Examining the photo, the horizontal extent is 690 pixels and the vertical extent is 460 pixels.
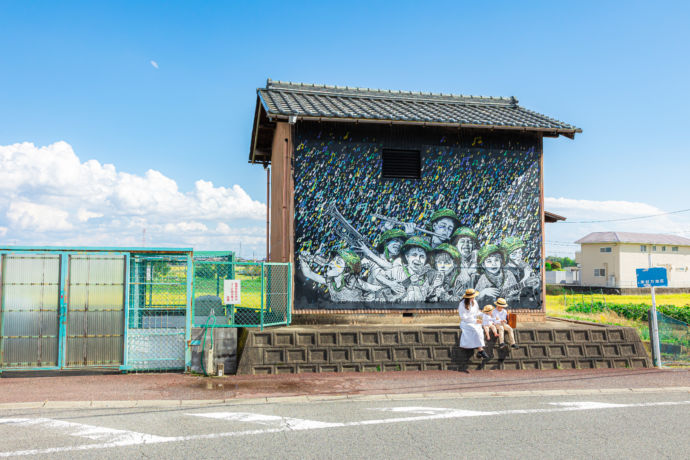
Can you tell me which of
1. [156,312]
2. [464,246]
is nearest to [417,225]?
[464,246]

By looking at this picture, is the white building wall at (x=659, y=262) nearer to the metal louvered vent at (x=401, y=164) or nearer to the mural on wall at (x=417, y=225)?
the mural on wall at (x=417, y=225)

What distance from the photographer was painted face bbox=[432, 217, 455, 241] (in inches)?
537

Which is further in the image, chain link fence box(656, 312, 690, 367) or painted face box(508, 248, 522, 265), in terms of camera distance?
painted face box(508, 248, 522, 265)

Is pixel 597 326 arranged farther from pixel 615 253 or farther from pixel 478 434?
pixel 615 253

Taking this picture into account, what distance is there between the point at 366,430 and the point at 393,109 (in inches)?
381

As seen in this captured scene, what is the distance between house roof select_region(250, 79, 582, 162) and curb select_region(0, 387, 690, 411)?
6539 mm

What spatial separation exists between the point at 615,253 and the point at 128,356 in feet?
181

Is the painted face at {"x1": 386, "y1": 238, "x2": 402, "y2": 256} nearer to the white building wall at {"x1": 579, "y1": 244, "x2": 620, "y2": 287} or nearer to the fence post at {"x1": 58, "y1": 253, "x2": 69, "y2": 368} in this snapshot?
the fence post at {"x1": 58, "y1": 253, "x2": 69, "y2": 368}

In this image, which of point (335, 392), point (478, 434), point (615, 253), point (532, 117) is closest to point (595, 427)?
point (478, 434)

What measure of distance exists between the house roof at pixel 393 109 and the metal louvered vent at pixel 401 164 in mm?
916

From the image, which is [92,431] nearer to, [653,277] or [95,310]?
[95,310]

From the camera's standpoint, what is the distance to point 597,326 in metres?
12.5

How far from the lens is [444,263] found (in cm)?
1363

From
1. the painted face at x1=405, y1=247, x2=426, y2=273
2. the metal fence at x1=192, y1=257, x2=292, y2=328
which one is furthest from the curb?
the painted face at x1=405, y1=247, x2=426, y2=273
